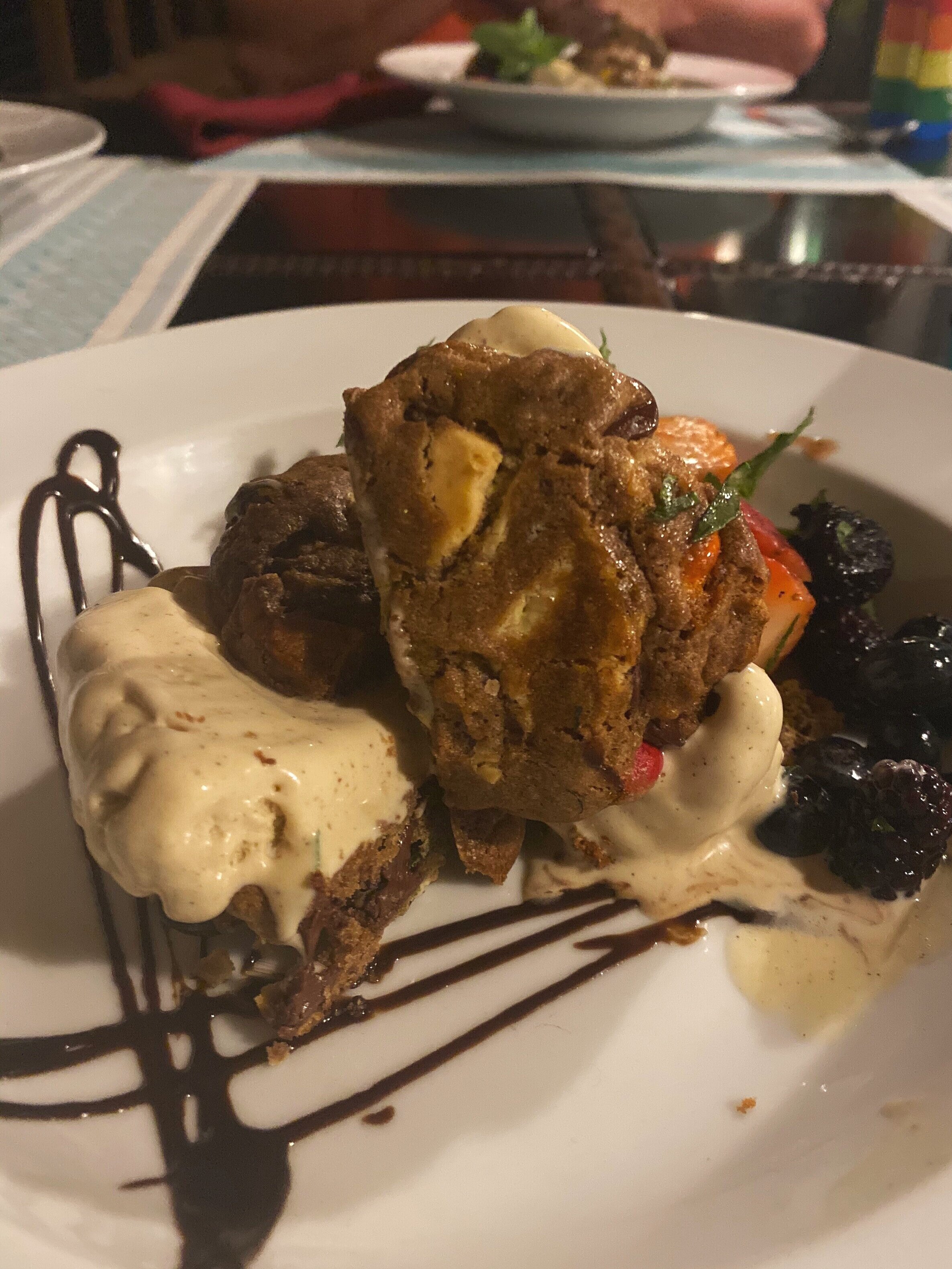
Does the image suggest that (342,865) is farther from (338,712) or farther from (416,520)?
(416,520)

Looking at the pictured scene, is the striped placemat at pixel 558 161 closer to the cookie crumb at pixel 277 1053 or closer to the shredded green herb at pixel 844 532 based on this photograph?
the shredded green herb at pixel 844 532

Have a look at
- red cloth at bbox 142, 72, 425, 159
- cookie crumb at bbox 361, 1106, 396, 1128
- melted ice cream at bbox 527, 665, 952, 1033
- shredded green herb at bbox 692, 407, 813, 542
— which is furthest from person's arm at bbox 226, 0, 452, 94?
cookie crumb at bbox 361, 1106, 396, 1128

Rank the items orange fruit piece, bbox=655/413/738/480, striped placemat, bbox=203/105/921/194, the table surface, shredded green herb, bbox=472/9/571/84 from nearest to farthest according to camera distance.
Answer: orange fruit piece, bbox=655/413/738/480 < the table surface < striped placemat, bbox=203/105/921/194 < shredded green herb, bbox=472/9/571/84

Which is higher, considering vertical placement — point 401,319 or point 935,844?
point 401,319

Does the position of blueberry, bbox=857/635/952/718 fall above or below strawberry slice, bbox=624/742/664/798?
below

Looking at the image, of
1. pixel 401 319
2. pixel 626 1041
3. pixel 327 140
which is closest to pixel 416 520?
pixel 626 1041

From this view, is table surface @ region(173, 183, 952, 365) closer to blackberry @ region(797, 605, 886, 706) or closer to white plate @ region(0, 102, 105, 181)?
white plate @ region(0, 102, 105, 181)
